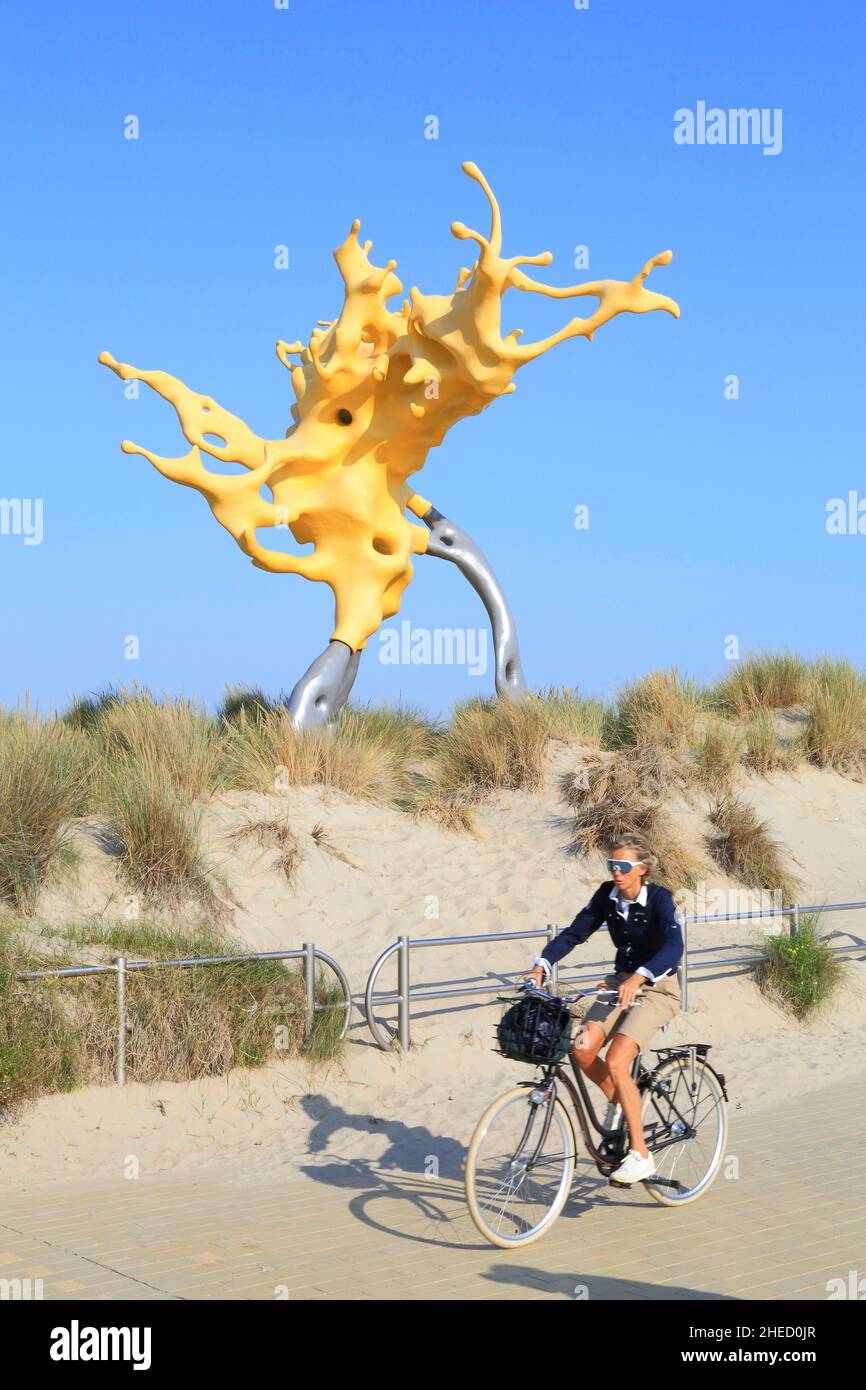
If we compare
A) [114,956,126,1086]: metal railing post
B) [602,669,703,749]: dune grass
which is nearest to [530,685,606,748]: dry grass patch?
[602,669,703,749]: dune grass

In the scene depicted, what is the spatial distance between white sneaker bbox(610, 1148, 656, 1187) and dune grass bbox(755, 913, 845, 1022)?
5730 millimetres

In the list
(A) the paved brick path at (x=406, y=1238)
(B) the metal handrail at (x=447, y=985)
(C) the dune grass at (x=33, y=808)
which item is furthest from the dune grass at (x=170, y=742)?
(A) the paved brick path at (x=406, y=1238)

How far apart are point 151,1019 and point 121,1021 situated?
0.91 feet

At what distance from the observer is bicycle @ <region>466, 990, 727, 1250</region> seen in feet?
21.0

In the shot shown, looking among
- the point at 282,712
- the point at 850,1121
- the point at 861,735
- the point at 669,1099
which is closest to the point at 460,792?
the point at 282,712

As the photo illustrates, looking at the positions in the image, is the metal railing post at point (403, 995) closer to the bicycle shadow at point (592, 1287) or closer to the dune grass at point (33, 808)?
the dune grass at point (33, 808)

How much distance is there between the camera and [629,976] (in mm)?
6980

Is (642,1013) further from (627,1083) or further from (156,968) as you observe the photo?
(156,968)

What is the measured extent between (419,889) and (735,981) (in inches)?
132

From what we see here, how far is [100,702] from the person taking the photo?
706 inches

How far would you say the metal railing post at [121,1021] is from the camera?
8883 millimetres

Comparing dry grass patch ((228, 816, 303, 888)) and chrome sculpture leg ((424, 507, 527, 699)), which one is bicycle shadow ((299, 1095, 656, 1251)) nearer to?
dry grass patch ((228, 816, 303, 888))

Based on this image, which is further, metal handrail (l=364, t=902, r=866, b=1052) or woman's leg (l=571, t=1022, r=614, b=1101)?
metal handrail (l=364, t=902, r=866, b=1052)

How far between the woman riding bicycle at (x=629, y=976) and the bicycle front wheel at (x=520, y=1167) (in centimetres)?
30
